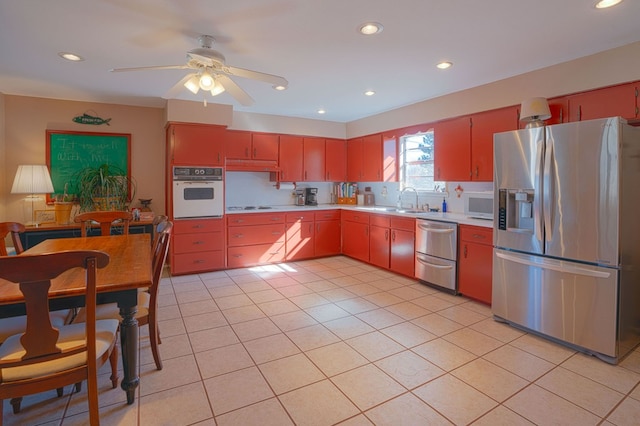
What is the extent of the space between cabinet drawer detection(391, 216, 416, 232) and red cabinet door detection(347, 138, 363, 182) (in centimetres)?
145

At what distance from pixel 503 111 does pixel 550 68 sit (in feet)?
1.78

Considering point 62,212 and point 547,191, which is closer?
point 547,191

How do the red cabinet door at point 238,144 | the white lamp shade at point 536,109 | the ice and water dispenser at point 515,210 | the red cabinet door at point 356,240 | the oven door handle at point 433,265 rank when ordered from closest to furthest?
the ice and water dispenser at point 515,210, the white lamp shade at point 536,109, the oven door handle at point 433,265, the red cabinet door at point 238,144, the red cabinet door at point 356,240

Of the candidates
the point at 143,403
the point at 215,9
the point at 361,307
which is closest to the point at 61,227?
the point at 143,403

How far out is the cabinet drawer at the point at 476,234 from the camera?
11.2 feet

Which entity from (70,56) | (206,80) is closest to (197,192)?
(70,56)

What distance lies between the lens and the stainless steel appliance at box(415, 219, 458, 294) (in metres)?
3.78

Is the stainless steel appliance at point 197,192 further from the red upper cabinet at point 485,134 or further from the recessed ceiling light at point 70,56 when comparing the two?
the red upper cabinet at point 485,134

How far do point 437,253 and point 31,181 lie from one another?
4.73m

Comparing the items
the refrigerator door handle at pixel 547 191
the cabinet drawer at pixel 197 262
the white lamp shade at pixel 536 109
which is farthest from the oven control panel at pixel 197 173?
the refrigerator door handle at pixel 547 191

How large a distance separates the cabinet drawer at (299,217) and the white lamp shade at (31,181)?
301 centimetres

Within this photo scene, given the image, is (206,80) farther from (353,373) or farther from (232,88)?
(353,373)

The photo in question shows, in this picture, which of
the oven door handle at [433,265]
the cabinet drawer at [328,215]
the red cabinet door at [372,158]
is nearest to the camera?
the oven door handle at [433,265]

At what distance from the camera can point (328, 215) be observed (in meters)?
5.59
